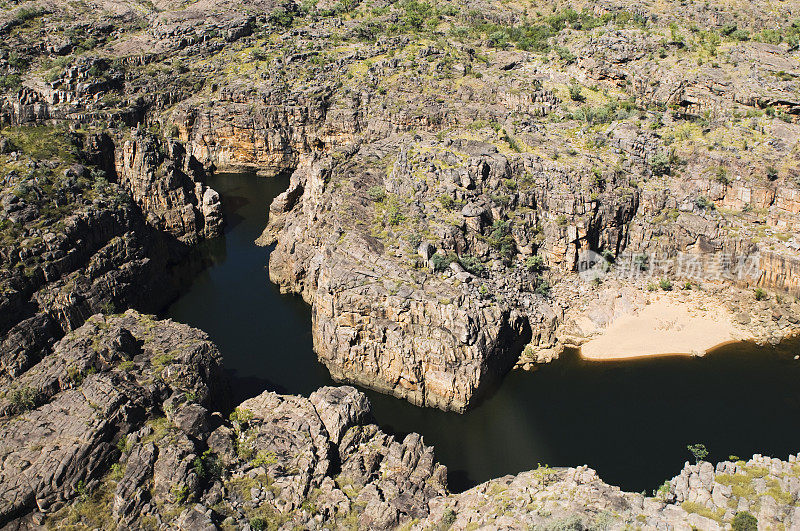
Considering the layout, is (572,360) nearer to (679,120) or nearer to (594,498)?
(594,498)

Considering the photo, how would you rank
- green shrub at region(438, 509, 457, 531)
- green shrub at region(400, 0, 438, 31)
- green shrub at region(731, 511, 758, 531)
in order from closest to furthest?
green shrub at region(731, 511, 758, 531) → green shrub at region(438, 509, 457, 531) → green shrub at region(400, 0, 438, 31)

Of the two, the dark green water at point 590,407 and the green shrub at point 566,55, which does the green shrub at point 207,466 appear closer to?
the dark green water at point 590,407

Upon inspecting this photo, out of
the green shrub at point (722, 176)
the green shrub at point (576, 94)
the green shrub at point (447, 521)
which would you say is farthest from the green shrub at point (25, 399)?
the green shrub at point (576, 94)

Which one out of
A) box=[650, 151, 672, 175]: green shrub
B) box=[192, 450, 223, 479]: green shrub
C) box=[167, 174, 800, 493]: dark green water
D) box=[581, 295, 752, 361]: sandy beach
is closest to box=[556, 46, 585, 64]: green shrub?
box=[650, 151, 672, 175]: green shrub

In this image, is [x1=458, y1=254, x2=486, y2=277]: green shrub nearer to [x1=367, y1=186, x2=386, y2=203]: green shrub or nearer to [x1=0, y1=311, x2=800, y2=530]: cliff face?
[x1=367, y1=186, x2=386, y2=203]: green shrub

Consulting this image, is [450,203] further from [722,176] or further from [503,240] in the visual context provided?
[722,176]

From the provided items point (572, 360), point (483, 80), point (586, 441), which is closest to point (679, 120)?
point (483, 80)

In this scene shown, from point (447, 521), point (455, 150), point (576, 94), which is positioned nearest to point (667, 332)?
point (455, 150)

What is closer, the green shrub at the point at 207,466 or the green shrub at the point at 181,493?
the green shrub at the point at 181,493
